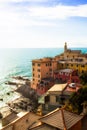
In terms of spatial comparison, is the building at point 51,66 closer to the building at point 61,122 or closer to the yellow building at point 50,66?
the yellow building at point 50,66

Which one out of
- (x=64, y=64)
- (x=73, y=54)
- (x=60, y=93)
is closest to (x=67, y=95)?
(x=60, y=93)

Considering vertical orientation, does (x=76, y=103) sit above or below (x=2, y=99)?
above

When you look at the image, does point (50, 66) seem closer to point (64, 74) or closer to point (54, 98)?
point (64, 74)

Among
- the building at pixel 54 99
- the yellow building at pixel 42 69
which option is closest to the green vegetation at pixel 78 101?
the building at pixel 54 99

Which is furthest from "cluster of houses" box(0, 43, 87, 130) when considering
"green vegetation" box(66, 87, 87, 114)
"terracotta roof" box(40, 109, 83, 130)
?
"green vegetation" box(66, 87, 87, 114)

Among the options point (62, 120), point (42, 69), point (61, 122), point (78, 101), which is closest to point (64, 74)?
point (42, 69)

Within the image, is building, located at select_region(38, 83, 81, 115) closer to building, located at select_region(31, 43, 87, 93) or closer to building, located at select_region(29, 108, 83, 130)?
building, located at select_region(29, 108, 83, 130)

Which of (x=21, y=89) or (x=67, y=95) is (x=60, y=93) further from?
(x=21, y=89)
